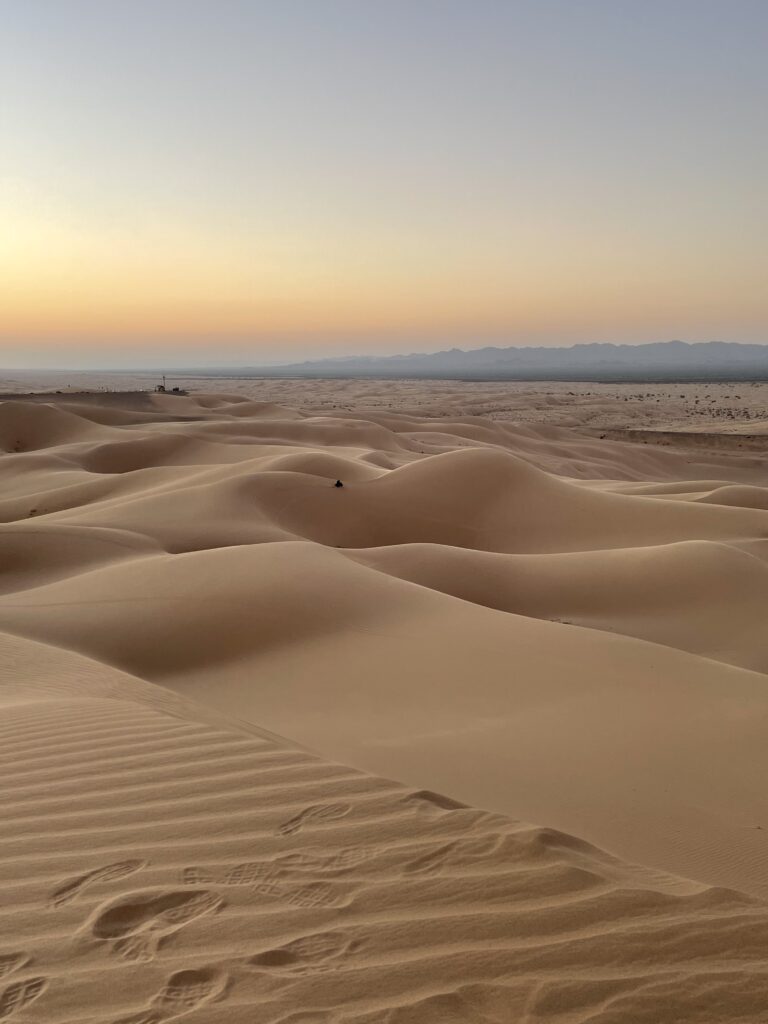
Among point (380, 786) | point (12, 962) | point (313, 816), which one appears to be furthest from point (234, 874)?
point (380, 786)

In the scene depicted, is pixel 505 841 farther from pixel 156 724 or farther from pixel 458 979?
pixel 156 724

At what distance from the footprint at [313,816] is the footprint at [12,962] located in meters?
0.88

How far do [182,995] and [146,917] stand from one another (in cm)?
36

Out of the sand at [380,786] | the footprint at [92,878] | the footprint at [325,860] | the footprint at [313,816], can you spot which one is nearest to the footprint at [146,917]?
the sand at [380,786]

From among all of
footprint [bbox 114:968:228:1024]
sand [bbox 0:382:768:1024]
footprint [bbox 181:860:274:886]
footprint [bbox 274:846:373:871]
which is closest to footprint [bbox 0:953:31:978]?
sand [bbox 0:382:768:1024]

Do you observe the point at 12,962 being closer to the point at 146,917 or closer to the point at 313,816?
the point at 146,917

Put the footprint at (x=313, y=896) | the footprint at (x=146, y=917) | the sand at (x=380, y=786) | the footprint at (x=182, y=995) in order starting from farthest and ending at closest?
the footprint at (x=313, y=896)
the footprint at (x=146, y=917)
the sand at (x=380, y=786)
the footprint at (x=182, y=995)

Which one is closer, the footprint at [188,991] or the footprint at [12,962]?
the footprint at [188,991]

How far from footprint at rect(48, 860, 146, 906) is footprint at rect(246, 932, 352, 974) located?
62cm

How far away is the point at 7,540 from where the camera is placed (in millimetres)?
10883

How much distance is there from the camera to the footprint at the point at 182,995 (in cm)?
191

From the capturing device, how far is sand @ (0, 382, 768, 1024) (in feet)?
6.73

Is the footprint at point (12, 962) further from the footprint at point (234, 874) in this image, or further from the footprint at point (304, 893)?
the footprint at point (304, 893)

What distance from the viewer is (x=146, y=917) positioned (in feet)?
7.53
